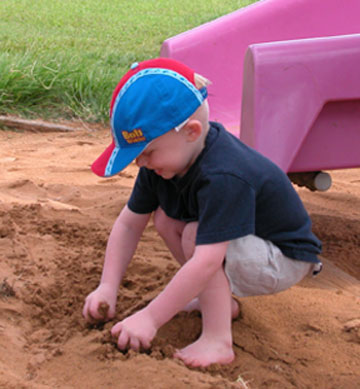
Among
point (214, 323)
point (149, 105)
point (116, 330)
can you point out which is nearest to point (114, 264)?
point (116, 330)

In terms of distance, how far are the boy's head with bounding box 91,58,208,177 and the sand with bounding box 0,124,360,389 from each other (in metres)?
0.55

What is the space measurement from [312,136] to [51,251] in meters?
1.10

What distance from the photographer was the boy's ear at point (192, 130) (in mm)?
1797

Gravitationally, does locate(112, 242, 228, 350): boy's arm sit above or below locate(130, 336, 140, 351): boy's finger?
above

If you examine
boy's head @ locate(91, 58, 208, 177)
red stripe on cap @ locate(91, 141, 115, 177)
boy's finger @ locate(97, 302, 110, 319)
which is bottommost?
boy's finger @ locate(97, 302, 110, 319)

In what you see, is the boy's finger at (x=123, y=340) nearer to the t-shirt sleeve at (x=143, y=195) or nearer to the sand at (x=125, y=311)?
the sand at (x=125, y=311)

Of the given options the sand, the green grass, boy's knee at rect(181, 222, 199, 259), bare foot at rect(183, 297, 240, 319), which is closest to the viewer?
the sand

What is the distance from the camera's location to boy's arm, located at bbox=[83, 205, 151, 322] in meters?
2.11

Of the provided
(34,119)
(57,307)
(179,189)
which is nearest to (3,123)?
(34,119)

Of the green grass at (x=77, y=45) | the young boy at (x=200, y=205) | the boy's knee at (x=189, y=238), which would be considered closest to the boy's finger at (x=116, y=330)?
the young boy at (x=200, y=205)

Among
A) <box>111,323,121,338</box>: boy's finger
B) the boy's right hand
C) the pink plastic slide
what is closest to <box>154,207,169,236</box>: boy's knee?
the boy's right hand

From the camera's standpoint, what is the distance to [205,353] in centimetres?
193

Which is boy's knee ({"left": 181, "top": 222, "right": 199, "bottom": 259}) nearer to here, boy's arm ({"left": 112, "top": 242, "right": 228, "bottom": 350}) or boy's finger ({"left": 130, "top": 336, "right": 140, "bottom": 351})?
boy's arm ({"left": 112, "top": 242, "right": 228, "bottom": 350})

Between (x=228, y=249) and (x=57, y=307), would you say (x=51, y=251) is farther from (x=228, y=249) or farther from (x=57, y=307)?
(x=228, y=249)
